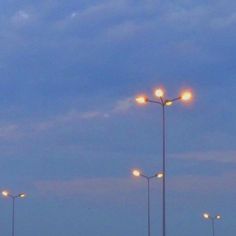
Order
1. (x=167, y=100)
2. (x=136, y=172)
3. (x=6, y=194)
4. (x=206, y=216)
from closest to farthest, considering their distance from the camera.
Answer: (x=167, y=100) → (x=136, y=172) → (x=6, y=194) → (x=206, y=216)

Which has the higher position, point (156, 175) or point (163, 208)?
point (156, 175)

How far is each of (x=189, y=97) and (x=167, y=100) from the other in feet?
5.23

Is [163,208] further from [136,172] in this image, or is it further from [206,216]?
[206,216]

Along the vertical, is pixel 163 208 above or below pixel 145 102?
below

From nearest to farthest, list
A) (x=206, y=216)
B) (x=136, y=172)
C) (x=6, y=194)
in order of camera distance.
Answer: (x=136, y=172), (x=6, y=194), (x=206, y=216)

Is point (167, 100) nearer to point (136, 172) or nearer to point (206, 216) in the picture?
point (136, 172)

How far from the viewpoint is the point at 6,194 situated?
275 feet

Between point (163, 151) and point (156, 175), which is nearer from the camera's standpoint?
point (163, 151)

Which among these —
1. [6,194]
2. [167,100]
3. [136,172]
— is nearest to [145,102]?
[167,100]

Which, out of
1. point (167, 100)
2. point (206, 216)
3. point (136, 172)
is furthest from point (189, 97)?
point (206, 216)

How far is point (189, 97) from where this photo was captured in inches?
1870

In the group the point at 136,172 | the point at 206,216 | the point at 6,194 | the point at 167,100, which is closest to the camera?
the point at 167,100

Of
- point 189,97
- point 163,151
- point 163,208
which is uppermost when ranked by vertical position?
point 189,97

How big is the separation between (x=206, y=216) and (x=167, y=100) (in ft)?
163
